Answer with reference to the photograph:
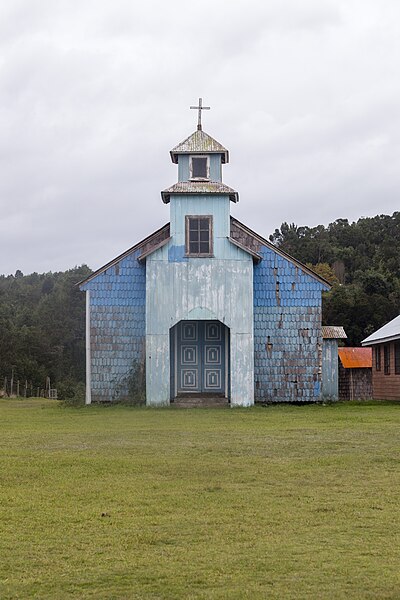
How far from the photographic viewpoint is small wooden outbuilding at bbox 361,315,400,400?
32.2 meters

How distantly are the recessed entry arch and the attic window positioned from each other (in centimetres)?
503

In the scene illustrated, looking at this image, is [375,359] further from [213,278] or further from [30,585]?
[30,585]

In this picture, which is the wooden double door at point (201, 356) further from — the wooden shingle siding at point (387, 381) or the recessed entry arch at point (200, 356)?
the wooden shingle siding at point (387, 381)

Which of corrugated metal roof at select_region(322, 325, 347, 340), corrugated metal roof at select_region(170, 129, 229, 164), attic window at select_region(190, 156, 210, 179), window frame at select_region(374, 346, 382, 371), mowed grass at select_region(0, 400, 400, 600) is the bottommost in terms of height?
mowed grass at select_region(0, 400, 400, 600)

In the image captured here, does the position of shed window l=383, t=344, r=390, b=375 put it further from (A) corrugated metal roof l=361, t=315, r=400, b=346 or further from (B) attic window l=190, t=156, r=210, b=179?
(B) attic window l=190, t=156, r=210, b=179

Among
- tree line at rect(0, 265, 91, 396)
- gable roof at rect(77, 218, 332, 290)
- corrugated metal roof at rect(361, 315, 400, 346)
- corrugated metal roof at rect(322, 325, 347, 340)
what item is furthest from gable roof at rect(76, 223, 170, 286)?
tree line at rect(0, 265, 91, 396)

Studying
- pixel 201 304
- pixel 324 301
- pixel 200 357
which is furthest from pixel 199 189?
pixel 324 301

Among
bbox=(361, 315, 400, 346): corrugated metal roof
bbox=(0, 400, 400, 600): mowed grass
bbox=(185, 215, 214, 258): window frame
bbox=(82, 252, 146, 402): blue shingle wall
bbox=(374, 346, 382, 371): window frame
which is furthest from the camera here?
bbox=(374, 346, 382, 371): window frame

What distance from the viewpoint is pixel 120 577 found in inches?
263

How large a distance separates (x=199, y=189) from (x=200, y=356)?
588 cm

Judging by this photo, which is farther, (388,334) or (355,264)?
(355,264)

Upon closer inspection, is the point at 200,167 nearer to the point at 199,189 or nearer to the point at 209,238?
the point at 199,189

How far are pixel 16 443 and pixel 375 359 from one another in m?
23.6

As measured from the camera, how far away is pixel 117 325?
28.2 meters
